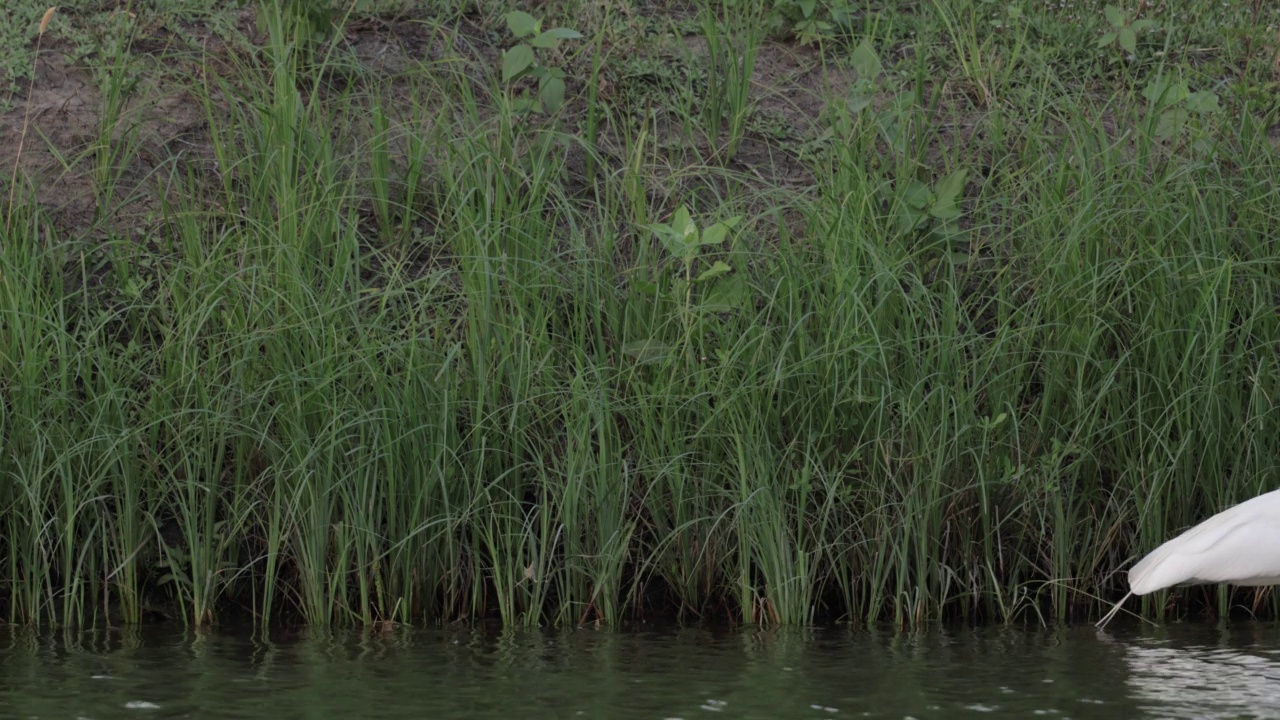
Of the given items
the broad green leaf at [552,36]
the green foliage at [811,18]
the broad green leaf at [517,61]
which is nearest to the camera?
the broad green leaf at [552,36]

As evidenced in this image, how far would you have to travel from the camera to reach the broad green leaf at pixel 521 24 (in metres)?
7.19

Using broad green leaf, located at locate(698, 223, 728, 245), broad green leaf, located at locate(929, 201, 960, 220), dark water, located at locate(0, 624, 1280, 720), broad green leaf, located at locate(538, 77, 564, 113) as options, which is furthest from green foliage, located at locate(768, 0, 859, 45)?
dark water, located at locate(0, 624, 1280, 720)

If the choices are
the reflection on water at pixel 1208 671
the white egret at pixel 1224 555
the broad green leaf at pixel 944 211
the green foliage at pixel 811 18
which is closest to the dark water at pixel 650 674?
the reflection on water at pixel 1208 671

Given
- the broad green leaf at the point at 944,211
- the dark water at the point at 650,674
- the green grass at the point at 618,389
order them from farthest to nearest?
the broad green leaf at the point at 944,211 < the green grass at the point at 618,389 < the dark water at the point at 650,674

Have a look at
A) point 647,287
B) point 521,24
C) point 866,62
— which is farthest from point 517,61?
point 647,287

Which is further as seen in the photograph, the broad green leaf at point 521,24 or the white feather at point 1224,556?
the broad green leaf at point 521,24

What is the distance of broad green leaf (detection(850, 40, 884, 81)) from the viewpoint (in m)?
7.19

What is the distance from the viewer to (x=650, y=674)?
4.55 m

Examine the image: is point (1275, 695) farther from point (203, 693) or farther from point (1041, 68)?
point (1041, 68)

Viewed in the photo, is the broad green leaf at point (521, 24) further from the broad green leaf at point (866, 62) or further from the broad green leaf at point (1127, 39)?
the broad green leaf at point (1127, 39)

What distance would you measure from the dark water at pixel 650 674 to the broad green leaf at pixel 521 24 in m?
3.12

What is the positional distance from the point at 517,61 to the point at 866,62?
1.58 metres

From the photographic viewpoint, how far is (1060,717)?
159 inches

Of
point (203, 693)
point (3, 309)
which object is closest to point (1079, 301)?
point (203, 693)
